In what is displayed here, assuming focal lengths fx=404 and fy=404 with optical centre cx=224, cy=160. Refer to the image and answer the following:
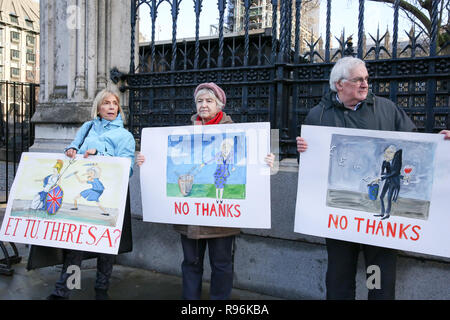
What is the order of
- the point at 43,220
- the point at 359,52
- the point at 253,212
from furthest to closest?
the point at 359,52
the point at 43,220
the point at 253,212

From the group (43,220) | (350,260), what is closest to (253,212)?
(350,260)

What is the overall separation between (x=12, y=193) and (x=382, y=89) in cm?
349

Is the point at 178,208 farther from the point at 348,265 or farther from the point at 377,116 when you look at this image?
the point at 377,116

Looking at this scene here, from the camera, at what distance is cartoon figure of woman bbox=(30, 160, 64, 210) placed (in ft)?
11.4

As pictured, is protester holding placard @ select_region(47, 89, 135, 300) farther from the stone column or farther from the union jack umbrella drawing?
the stone column

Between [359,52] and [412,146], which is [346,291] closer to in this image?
[412,146]

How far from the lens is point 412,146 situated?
105 inches

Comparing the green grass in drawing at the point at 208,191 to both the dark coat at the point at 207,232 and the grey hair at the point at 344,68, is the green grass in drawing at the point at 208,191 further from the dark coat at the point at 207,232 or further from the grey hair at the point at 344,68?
the grey hair at the point at 344,68

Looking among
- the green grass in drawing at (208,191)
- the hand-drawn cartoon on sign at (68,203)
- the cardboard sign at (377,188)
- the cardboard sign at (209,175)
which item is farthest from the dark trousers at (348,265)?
the hand-drawn cartoon on sign at (68,203)

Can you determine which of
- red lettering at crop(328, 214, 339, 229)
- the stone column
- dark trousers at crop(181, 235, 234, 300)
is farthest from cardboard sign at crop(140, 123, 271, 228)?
the stone column

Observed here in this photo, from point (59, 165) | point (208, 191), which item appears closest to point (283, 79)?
point (208, 191)

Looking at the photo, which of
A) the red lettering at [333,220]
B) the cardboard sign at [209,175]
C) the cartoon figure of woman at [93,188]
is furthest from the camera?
the cartoon figure of woman at [93,188]

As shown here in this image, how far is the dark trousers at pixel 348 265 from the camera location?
2756 mm

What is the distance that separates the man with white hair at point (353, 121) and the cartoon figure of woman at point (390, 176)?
0.59 feet
